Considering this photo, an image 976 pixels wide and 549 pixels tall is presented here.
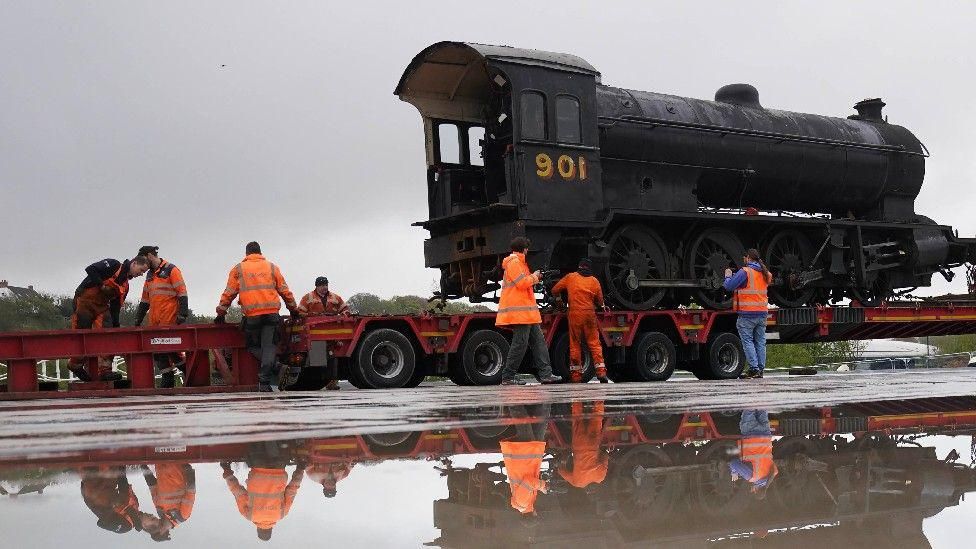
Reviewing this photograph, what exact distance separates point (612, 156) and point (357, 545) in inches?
515

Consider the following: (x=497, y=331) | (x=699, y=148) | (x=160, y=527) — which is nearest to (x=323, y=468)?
(x=160, y=527)

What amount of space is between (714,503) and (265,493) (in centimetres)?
115

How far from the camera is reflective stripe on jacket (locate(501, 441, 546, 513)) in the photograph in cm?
279

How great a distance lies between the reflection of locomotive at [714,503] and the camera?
238 centimetres

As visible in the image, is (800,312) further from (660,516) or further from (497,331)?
(660,516)

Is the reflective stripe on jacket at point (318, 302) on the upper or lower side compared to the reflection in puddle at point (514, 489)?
upper

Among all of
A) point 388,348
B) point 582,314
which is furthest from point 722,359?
point 388,348

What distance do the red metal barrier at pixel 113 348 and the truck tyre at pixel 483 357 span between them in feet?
8.31

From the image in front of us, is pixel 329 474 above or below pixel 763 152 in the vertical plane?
below

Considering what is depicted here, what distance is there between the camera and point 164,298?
13109 mm

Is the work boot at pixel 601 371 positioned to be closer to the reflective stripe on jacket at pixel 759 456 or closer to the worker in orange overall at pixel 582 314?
the worker in orange overall at pixel 582 314

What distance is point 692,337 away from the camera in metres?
15.1

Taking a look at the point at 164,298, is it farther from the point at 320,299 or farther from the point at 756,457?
the point at 756,457

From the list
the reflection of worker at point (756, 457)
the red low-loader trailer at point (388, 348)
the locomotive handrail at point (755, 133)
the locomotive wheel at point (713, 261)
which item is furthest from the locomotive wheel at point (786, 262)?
the reflection of worker at point (756, 457)
